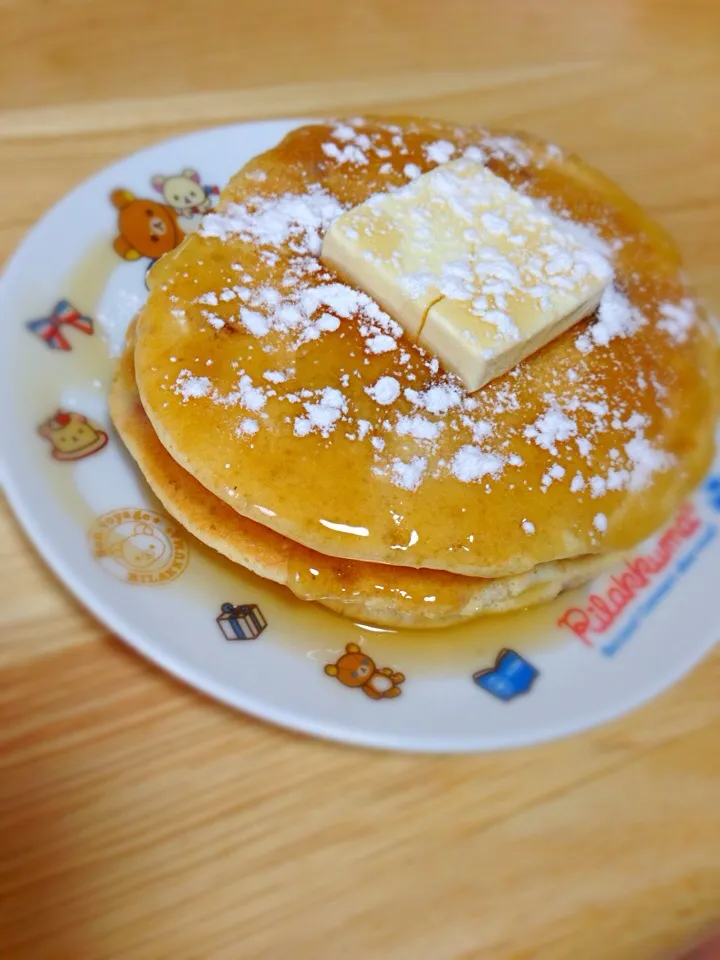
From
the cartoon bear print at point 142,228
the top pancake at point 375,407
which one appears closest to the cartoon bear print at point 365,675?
the top pancake at point 375,407

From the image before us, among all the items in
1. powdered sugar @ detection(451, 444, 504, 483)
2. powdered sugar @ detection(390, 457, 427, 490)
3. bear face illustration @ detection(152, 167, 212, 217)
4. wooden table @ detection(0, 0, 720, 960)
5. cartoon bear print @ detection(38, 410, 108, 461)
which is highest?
powdered sugar @ detection(451, 444, 504, 483)

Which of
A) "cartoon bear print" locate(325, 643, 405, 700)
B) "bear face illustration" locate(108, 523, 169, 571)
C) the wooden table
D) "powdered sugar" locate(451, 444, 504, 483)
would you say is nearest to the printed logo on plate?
"bear face illustration" locate(108, 523, 169, 571)

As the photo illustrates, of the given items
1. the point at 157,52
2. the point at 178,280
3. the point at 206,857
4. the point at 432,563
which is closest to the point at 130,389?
the point at 178,280

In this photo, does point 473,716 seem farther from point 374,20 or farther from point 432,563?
point 374,20

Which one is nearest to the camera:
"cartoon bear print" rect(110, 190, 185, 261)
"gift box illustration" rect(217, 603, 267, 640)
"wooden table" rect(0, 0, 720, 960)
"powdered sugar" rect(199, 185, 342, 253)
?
"wooden table" rect(0, 0, 720, 960)

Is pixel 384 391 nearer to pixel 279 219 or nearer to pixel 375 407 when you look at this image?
pixel 375 407

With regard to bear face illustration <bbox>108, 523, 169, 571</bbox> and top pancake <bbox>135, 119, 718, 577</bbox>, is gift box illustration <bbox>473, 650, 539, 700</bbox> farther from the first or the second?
bear face illustration <bbox>108, 523, 169, 571</bbox>

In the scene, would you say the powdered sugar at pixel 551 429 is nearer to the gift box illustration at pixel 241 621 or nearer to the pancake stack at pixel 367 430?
the pancake stack at pixel 367 430
